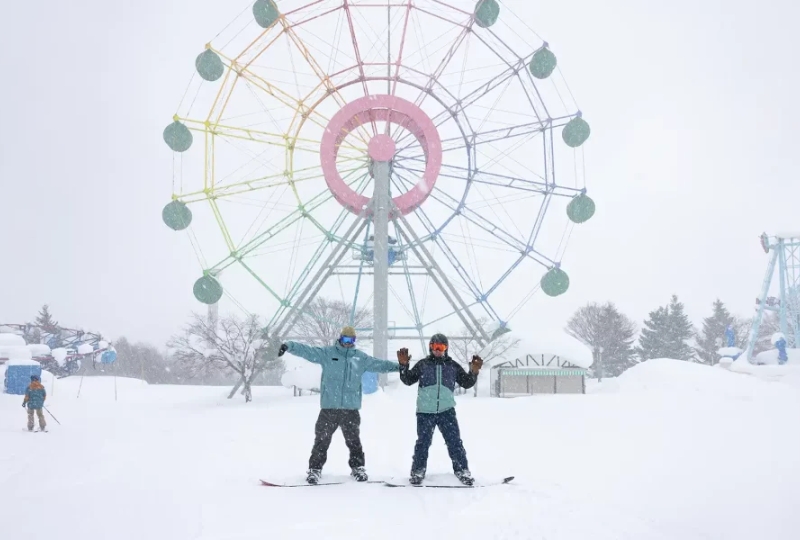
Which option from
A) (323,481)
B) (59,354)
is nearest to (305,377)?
(59,354)

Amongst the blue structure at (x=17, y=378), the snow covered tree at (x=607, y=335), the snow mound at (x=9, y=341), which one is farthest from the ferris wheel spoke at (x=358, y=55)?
the snow covered tree at (x=607, y=335)

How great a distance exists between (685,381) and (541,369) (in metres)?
6.85

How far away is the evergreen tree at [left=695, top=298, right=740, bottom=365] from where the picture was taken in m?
55.8

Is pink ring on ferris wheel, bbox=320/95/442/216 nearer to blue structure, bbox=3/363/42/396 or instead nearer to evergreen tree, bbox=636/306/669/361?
blue structure, bbox=3/363/42/396

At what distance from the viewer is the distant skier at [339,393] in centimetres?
554

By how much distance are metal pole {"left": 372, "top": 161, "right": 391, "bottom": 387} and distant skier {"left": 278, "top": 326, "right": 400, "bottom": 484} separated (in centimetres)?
1108

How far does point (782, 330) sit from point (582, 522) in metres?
37.4

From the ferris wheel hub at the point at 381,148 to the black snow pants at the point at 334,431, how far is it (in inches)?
502

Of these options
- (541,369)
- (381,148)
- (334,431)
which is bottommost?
(334,431)

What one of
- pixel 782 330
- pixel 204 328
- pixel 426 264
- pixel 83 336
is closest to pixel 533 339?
pixel 426 264

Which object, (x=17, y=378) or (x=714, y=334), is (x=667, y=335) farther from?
(x=17, y=378)

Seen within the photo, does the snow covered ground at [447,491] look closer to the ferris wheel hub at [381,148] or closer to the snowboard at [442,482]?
the snowboard at [442,482]

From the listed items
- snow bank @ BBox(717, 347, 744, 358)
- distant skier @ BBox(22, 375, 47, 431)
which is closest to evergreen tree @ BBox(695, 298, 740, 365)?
snow bank @ BBox(717, 347, 744, 358)

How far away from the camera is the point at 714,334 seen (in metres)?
56.7
